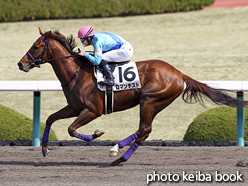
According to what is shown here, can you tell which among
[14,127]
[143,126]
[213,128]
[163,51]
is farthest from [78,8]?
[143,126]

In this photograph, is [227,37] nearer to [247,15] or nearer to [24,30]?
[247,15]

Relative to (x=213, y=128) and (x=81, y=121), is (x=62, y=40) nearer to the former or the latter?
(x=81, y=121)

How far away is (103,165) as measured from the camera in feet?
17.1

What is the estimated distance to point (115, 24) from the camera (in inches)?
736

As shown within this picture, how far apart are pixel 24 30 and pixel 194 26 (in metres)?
7.58

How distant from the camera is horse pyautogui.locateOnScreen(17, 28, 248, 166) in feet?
17.1

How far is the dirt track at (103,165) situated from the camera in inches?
170

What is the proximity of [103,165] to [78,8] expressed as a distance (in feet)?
51.4

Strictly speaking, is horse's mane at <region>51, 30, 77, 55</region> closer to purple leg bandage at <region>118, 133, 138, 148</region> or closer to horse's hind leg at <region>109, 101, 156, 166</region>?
horse's hind leg at <region>109, 101, 156, 166</region>

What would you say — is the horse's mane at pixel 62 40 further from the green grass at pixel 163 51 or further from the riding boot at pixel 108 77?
the green grass at pixel 163 51

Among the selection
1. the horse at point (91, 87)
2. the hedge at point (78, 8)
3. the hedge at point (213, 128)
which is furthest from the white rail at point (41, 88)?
the hedge at point (78, 8)

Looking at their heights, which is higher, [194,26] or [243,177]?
[194,26]

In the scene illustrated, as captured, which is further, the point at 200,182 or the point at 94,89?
the point at 94,89

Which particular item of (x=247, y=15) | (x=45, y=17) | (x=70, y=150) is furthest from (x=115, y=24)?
(x=70, y=150)
